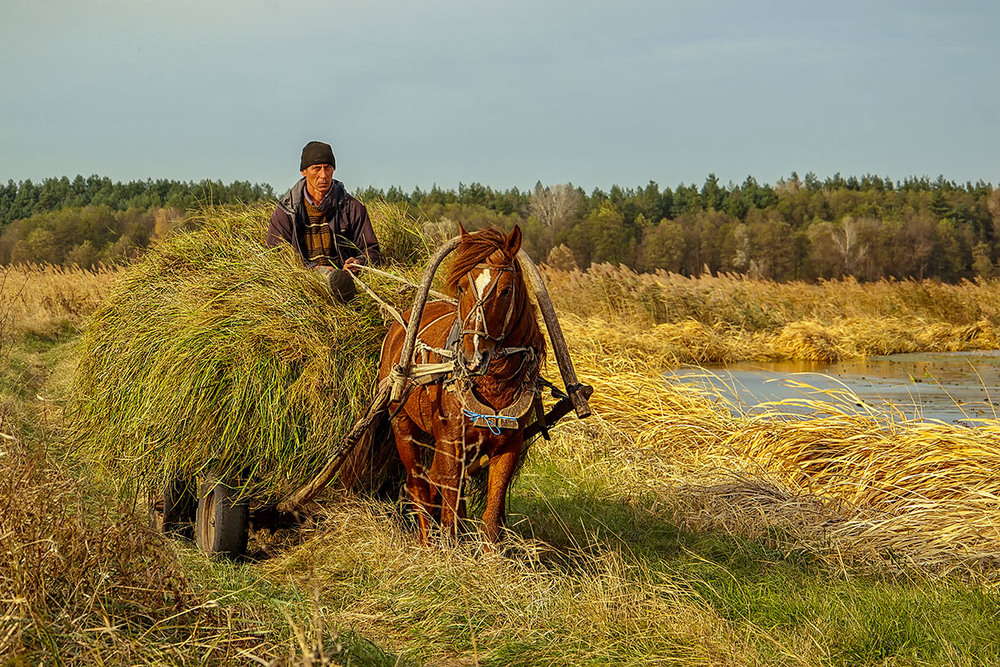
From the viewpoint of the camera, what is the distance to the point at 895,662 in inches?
142

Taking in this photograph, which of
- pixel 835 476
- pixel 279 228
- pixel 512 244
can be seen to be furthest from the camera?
pixel 835 476

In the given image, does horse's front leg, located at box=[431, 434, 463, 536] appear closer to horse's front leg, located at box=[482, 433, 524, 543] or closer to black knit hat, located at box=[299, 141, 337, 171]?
horse's front leg, located at box=[482, 433, 524, 543]

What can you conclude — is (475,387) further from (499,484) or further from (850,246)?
(850,246)

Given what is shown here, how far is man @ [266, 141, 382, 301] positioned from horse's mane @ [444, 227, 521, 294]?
5.17 ft

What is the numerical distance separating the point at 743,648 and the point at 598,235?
46.9 meters

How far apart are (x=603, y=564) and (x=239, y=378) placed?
7.40ft

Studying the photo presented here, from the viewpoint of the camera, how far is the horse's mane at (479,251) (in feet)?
13.7

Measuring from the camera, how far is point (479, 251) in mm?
4207

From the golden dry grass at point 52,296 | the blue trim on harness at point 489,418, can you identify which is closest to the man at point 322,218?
the blue trim on harness at point 489,418

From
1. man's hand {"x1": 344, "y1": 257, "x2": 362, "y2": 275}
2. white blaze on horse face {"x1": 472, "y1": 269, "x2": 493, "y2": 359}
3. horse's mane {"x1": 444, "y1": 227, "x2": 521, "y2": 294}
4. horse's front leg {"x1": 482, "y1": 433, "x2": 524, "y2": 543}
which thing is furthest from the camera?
man's hand {"x1": 344, "y1": 257, "x2": 362, "y2": 275}

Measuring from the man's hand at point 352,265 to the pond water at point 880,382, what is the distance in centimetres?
435

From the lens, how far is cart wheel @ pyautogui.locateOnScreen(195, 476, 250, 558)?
5016 millimetres

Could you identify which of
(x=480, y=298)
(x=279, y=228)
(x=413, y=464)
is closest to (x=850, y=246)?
(x=279, y=228)

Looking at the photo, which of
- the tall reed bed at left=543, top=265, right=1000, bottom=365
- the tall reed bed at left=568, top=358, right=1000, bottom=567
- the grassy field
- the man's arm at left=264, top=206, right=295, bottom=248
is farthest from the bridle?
the tall reed bed at left=543, top=265, right=1000, bottom=365
